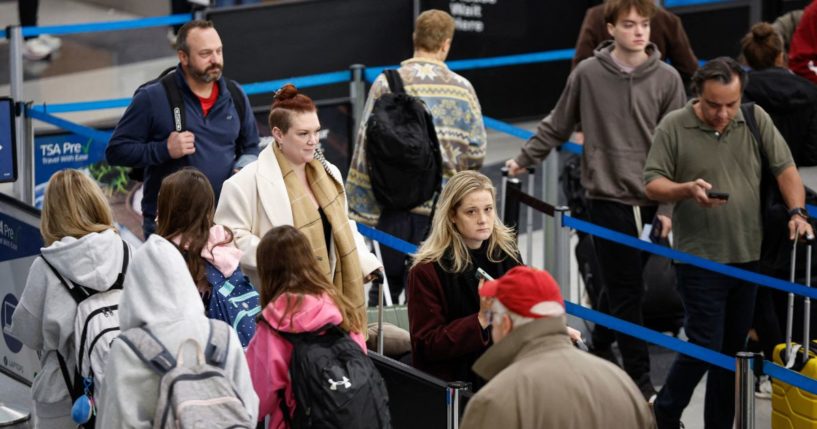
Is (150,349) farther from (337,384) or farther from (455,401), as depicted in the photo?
(455,401)

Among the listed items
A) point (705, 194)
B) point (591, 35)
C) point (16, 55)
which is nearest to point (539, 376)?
point (705, 194)

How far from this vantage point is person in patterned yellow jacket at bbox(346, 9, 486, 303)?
8.62m

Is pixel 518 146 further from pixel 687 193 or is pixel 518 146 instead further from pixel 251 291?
pixel 251 291

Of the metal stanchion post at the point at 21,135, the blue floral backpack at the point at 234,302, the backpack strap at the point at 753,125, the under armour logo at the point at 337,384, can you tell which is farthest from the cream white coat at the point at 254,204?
the metal stanchion post at the point at 21,135

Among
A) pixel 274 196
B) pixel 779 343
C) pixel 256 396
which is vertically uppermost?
pixel 274 196

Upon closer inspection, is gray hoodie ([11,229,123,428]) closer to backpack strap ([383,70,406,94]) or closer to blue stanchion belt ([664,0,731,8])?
backpack strap ([383,70,406,94])

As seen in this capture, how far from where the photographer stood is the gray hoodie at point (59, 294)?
6.16 metres

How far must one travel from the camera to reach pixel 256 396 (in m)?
5.23

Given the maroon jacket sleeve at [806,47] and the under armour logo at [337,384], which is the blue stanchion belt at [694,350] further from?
the maroon jacket sleeve at [806,47]

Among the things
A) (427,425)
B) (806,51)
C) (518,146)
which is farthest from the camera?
(518,146)

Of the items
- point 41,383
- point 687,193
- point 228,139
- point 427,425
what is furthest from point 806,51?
point 41,383

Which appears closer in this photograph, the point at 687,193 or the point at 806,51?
the point at 687,193

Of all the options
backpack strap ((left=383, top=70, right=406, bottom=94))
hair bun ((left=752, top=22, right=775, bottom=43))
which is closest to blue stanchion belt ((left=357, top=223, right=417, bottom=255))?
backpack strap ((left=383, top=70, right=406, bottom=94))

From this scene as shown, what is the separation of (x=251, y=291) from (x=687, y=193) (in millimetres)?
2305
